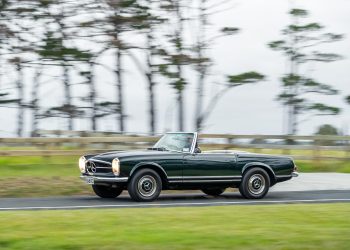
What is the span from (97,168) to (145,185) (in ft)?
3.35

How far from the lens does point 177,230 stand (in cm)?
876

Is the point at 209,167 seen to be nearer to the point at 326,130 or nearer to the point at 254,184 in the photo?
the point at 254,184

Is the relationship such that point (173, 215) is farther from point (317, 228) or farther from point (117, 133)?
point (117, 133)

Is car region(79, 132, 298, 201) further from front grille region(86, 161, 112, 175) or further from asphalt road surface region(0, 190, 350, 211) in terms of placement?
asphalt road surface region(0, 190, 350, 211)

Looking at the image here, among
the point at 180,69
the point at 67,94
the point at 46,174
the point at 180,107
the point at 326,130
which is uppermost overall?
the point at 180,69

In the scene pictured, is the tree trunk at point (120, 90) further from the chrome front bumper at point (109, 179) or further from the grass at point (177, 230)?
the grass at point (177, 230)

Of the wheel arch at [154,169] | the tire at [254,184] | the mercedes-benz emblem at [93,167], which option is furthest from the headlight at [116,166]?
the tire at [254,184]

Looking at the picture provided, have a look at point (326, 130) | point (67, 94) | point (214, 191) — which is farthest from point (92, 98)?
point (214, 191)

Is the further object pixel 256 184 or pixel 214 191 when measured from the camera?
pixel 214 191

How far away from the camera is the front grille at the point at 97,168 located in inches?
592

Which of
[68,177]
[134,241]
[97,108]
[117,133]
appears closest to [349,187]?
[68,177]

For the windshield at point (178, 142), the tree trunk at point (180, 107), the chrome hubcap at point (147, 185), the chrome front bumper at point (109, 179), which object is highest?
the tree trunk at point (180, 107)

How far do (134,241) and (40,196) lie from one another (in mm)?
9580

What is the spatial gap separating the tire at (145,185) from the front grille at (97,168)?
1.73ft
